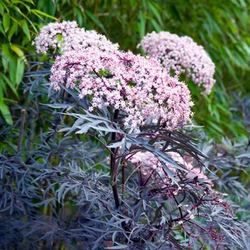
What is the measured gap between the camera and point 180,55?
2088mm

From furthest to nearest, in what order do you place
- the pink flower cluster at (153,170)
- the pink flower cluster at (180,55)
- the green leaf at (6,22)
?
the pink flower cluster at (180,55), the green leaf at (6,22), the pink flower cluster at (153,170)

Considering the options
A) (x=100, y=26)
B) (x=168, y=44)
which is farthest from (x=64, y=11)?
(x=168, y=44)

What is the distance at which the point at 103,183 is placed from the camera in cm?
170

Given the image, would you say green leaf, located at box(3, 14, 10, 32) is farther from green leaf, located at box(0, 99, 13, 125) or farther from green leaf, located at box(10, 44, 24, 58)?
green leaf, located at box(0, 99, 13, 125)

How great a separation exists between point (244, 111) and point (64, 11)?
3.54 ft

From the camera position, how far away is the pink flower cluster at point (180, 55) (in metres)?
2.09

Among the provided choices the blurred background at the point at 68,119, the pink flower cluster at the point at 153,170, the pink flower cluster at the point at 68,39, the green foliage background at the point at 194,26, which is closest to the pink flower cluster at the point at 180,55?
the blurred background at the point at 68,119

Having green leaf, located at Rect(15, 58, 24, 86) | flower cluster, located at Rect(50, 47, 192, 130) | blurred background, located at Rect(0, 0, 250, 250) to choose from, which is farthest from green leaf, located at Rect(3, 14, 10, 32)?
flower cluster, located at Rect(50, 47, 192, 130)

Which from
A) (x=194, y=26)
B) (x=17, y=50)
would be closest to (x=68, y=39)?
(x=17, y=50)

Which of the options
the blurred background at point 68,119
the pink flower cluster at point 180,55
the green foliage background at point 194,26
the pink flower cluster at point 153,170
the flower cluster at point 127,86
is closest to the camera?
the flower cluster at point 127,86

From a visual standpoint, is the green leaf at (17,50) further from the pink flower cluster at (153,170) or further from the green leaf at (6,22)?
the pink flower cluster at (153,170)

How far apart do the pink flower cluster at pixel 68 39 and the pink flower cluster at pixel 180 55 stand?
0.46m

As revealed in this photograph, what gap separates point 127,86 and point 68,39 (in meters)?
0.36

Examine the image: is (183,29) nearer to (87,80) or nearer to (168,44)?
(168,44)
